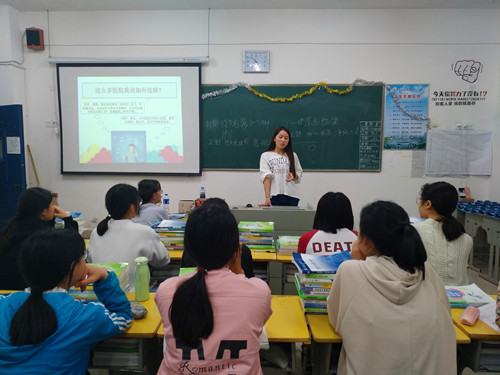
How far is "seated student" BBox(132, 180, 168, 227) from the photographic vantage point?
8.95 feet

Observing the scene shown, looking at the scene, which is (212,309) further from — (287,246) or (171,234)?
(171,234)

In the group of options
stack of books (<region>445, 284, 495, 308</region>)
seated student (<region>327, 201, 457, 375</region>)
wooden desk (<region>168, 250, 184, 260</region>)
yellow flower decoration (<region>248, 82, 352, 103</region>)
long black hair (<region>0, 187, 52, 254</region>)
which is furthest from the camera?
yellow flower decoration (<region>248, 82, 352, 103</region>)

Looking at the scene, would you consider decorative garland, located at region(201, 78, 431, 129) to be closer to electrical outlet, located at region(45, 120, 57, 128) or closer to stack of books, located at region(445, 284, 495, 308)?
electrical outlet, located at region(45, 120, 57, 128)

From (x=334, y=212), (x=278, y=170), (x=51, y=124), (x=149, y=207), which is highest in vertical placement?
(x=51, y=124)

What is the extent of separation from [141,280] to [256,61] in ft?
11.6

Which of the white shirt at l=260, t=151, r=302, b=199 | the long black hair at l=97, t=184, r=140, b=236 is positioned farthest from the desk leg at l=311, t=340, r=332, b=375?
the white shirt at l=260, t=151, r=302, b=199

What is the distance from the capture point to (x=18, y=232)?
6.15ft

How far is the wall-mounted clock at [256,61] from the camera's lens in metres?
4.43

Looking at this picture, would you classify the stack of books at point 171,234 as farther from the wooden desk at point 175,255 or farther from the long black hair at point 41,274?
the long black hair at point 41,274

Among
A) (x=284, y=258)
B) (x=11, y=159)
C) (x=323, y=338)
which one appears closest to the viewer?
(x=323, y=338)

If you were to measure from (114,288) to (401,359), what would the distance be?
111cm

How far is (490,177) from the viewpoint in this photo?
4.57 meters

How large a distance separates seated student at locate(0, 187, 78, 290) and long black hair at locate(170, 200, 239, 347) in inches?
42.7

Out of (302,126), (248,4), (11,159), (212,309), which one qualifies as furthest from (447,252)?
(11,159)
